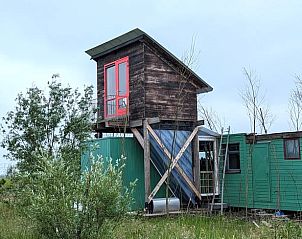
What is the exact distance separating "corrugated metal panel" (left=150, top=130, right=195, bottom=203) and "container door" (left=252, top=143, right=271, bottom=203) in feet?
6.69

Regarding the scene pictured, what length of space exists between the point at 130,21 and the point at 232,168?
6.64 meters

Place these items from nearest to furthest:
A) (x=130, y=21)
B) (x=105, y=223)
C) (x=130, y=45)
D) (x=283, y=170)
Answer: (x=105, y=223)
(x=283, y=170)
(x=130, y=45)
(x=130, y=21)

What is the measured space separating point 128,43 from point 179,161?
4132 millimetres

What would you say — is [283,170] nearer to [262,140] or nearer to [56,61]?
[262,140]

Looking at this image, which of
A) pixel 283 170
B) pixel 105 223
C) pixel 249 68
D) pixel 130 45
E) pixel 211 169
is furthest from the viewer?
pixel 249 68

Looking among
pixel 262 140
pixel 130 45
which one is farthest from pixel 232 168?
pixel 130 45

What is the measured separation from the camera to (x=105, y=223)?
6.03 meters

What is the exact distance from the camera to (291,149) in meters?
13.9

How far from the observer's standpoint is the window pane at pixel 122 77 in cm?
1517

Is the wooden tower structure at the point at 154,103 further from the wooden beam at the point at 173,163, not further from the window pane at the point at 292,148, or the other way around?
the window pane at the point at 292,148

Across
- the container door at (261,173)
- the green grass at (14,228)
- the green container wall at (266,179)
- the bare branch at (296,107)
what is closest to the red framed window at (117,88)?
the green container wall at (266,179)

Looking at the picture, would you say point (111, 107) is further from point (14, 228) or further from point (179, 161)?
point (14, 228)

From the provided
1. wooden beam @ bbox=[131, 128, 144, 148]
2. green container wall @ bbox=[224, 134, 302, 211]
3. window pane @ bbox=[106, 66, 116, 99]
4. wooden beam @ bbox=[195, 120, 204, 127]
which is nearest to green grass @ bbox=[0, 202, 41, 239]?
wooden beam @ bbox=[131, 128, 144, 148]

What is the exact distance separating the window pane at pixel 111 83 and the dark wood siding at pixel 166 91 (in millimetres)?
1559
